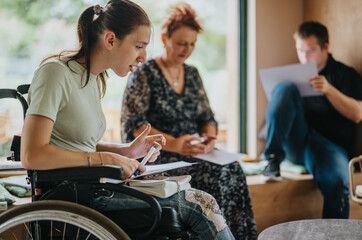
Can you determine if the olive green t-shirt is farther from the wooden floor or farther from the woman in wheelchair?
the wooden floor

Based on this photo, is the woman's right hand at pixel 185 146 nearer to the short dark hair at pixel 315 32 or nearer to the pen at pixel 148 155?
the pen at pixel 148 155

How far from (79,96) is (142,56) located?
0.92 ft

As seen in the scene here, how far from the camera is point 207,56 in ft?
10.8

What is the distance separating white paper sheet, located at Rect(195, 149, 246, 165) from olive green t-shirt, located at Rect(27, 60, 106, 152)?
78 cm

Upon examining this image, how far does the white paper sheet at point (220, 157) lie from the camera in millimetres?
2229

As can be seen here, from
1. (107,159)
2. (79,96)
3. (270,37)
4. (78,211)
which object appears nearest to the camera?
(78,211)

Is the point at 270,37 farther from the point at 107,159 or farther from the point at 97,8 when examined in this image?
the point at 107,159

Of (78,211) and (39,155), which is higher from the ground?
(39,155)

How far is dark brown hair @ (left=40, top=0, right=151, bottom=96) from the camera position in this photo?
1.51 meters

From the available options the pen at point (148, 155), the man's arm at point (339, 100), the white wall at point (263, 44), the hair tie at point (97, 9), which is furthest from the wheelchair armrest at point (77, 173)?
the white wall at point (263, 44)

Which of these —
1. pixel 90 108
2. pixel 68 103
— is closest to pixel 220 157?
pixel 90 108

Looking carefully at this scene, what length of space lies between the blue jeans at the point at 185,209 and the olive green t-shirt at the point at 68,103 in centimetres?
23

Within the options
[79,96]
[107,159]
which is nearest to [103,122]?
[79,96]

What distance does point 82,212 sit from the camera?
1.23 m
